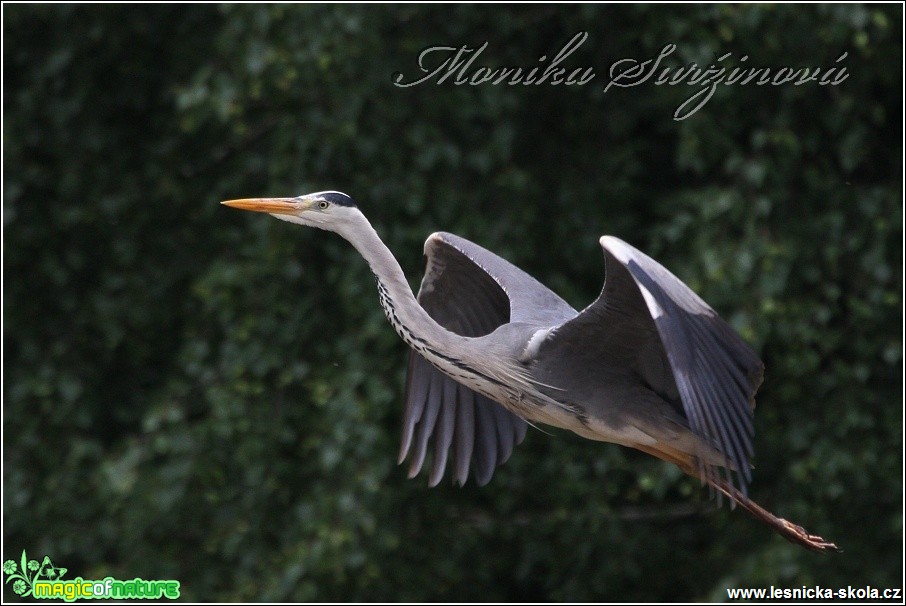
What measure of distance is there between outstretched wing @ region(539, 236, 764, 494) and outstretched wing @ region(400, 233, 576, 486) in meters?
0.63

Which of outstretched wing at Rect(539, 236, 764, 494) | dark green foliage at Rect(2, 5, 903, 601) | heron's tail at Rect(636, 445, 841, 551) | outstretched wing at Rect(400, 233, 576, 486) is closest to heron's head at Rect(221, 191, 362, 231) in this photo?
outstretched wing at Rect(539, 236, 764, 494)

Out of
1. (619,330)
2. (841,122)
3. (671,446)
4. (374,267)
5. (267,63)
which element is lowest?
(671,446)

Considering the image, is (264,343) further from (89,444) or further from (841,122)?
(841,122)

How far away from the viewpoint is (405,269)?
475 cm

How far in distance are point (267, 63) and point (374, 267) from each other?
1.57 m

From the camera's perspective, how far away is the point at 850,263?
4.77 meters

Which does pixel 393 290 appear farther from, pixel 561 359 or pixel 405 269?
pixel 405 269

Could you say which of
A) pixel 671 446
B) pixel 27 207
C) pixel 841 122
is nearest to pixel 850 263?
pixel 841 122

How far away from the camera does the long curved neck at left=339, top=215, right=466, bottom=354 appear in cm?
335

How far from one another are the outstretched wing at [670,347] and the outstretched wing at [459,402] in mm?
634

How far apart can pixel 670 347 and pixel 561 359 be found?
55cm

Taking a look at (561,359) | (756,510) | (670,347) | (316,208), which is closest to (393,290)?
(316,208)

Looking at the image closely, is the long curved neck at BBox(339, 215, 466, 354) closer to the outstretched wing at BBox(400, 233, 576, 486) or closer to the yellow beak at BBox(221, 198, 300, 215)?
the yellow beak at BBox(221, 198, 300, 215)

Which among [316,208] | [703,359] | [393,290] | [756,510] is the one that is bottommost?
[756,510]
